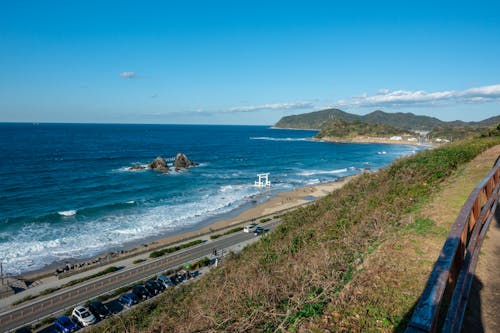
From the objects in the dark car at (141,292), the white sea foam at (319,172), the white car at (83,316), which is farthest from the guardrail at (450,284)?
the white sea foam at (319,172)

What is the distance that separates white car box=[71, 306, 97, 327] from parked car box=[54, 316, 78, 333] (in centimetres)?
36

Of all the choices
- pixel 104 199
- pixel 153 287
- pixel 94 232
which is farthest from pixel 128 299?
pixel 104 199

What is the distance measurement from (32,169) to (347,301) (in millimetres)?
75780

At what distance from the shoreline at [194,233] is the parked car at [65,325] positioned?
779cm

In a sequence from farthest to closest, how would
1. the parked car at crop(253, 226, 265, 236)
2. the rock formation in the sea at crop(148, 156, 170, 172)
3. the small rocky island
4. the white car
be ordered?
the small rocky island → the rock formation in the sea at crop(148, 156, 170, 172) → the parked car at crop(253, 226, 265, 236) → the white car

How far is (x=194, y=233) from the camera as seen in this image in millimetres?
33625

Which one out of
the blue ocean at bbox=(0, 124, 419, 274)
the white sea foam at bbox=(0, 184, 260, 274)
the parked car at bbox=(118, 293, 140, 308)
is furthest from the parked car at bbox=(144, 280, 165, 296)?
the blue ocean at bbox=(0, 124, 419, 274)

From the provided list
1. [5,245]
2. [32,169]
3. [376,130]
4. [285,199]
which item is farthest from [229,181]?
[376,130]

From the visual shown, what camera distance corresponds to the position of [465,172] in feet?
45.4

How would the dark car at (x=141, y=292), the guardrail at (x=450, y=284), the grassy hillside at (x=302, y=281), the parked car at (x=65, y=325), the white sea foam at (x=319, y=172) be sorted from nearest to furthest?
the guardrail at (x=450, y=284) → the grassy hillside at (x=302, y=281) → the parked car at (x=65, y=325) → the dark car at (x=141, y=292) → the white sea foam at (x=319, y=172)

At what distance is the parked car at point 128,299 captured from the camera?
754 inches

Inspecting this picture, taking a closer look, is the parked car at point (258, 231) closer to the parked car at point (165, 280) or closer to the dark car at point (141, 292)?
the parked car at point (165, 280)

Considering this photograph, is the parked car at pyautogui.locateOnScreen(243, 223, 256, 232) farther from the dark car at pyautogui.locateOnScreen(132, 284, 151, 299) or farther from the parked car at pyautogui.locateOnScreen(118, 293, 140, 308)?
the parked car at pyautogui.locateOnScreen(118, 293, 140, 308)

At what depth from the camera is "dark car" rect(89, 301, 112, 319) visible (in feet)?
59.7
